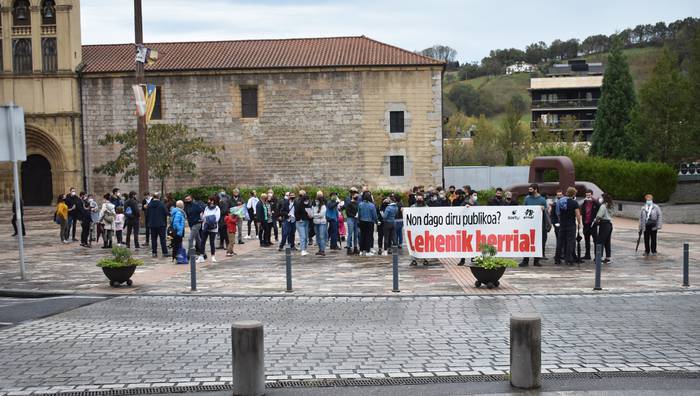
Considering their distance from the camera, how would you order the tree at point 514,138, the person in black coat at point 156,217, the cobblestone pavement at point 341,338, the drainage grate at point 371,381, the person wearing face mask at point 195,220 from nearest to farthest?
the drainage grate at point 371,381 < the cobblestone pavement at point 341,338 < the person wearing face mask at point 195,220 < the person in black coat at point 156,217 < the tree at point 514,138

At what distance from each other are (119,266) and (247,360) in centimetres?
860

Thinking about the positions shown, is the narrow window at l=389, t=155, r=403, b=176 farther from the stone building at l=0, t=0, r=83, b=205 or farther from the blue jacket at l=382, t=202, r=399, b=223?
the blue jacket at l=382, t=202, r=399, b=223

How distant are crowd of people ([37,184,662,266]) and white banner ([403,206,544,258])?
2.02ft

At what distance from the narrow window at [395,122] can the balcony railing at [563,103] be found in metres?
59.1

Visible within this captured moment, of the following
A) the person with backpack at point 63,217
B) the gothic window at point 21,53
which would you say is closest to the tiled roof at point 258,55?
the gothic window at point 21,53

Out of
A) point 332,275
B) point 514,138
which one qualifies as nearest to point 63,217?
point 332,275

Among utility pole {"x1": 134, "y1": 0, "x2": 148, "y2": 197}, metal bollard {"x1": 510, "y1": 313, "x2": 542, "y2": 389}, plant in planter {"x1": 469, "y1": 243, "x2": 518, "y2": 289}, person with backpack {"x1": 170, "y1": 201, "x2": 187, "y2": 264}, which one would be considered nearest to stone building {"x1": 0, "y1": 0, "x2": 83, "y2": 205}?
utility pole {"x1": 134, "y1": 0, "x2": 148, "y2": 197}

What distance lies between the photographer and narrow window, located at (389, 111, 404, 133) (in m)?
44.6

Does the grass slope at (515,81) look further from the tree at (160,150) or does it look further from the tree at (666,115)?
the tree at (160,150)

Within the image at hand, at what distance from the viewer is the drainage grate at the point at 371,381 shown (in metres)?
8.36

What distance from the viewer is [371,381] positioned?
8.57 m

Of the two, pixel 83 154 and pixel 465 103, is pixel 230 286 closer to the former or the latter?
pixel 83 154

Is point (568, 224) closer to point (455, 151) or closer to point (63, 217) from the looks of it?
point (63, 217)

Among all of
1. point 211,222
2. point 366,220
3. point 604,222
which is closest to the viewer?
point 604,222
